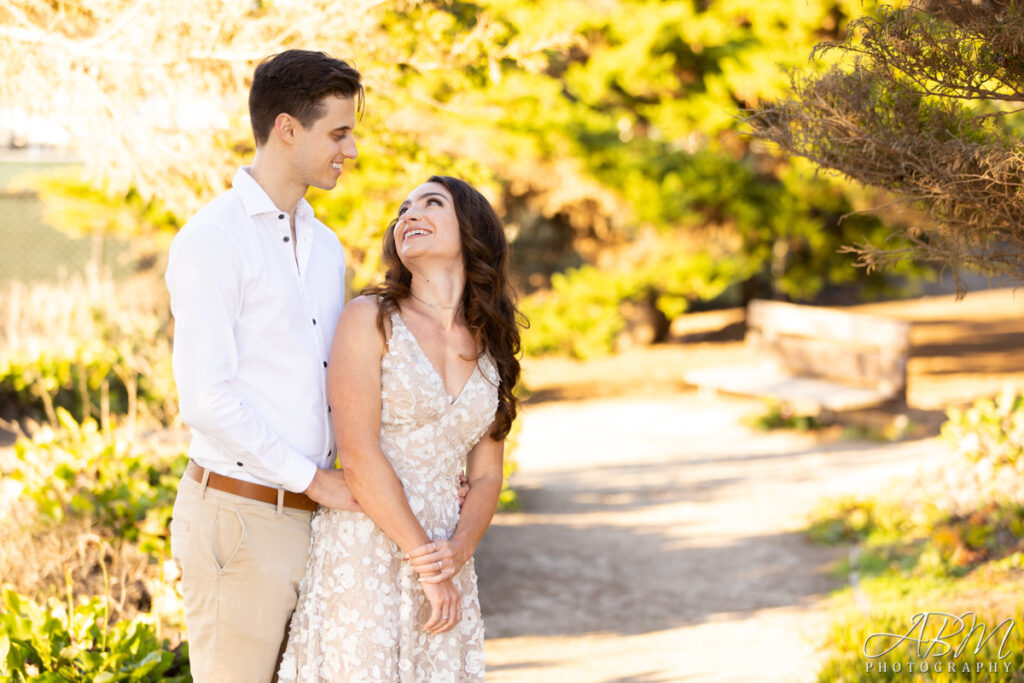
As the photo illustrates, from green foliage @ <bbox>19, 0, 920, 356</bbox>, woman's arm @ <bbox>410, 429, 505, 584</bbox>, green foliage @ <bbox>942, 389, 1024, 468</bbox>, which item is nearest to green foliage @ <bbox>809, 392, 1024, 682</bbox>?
green foliage @ <bbox>942, 389, 1024, 468</bbox>

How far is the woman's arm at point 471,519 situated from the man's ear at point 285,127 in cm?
98

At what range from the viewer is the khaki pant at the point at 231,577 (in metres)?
2.33

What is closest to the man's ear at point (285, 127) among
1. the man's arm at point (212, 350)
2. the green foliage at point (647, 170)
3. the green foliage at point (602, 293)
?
the man's arm at point (212, 350)

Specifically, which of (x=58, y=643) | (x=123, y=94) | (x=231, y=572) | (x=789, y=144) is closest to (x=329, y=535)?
(x=231, y=572)

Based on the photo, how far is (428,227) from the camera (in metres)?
2.54

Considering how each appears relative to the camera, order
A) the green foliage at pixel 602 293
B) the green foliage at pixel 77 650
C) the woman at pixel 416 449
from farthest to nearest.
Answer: the green foliage at pixel 602 293
the green foliage at pixel 77 650
the woman at pixel 416 449

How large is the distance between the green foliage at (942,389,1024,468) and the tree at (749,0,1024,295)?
9.51 feet

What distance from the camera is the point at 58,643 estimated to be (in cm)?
322

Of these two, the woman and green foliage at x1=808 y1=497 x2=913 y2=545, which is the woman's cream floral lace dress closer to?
the woman

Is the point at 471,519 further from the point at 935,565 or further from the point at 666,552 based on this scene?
the point at 666,552

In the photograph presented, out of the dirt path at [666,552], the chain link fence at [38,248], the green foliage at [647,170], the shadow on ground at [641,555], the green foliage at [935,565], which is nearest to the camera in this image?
the green foliage at [935,565]

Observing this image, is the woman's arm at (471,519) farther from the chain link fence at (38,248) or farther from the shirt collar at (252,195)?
the chain link fence at (38,248)

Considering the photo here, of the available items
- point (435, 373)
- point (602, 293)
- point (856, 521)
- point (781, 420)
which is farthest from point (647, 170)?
point (435, 373)

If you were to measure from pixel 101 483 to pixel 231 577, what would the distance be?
281 centimetres
